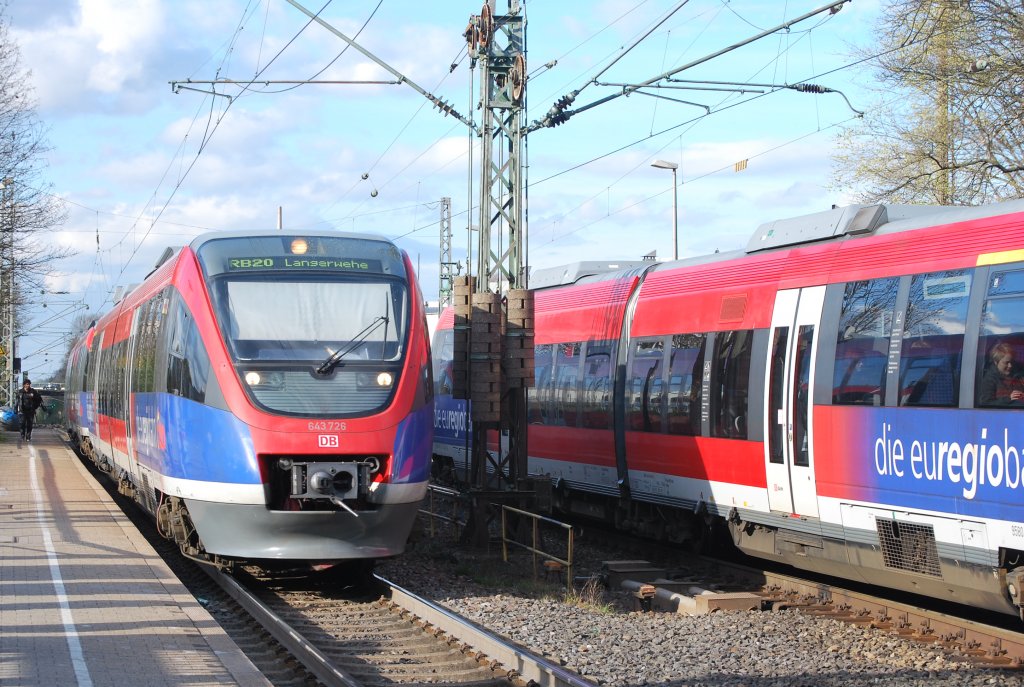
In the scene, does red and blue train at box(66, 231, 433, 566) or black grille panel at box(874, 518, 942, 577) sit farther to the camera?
red and blue train at box(66, 231, 433, 566)

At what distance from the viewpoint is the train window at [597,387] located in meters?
17.3

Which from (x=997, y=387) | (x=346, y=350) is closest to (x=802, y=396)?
(x=997, y=387)

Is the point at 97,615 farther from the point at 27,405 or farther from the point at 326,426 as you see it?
the point at 27,405

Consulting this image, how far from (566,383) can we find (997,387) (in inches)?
374

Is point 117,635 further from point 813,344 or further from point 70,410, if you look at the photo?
point 70,410

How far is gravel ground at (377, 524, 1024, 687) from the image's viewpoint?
8.91 metres

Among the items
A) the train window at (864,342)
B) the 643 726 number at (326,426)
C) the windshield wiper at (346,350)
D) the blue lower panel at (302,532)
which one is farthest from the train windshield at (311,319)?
the train window at (864,342)

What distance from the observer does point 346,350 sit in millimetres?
11648

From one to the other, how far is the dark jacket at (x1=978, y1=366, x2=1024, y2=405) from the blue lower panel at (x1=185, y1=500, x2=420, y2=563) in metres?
4.99

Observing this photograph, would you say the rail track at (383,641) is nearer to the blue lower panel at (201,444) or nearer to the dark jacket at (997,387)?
the blue lower panel at (201,444)

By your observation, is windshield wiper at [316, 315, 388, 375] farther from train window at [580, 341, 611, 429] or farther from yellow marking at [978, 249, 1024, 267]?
train window at [580, 341, 611, 429]

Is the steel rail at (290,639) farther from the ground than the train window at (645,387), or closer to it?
closer to it

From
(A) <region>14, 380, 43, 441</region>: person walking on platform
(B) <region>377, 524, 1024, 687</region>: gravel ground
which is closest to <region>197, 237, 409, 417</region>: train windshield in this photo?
(B) <region>377, 524, 1024, 687</region>: gravel ground

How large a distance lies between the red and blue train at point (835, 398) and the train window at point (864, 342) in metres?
0.02
